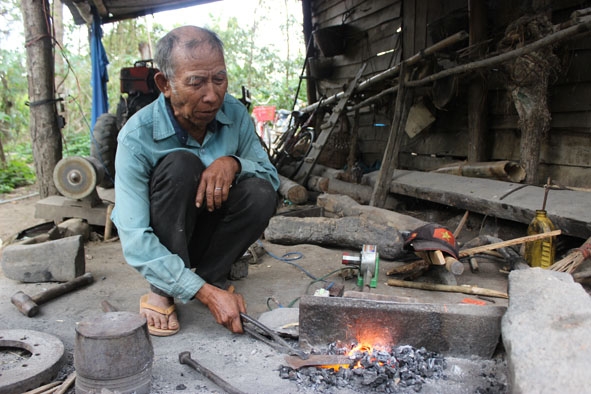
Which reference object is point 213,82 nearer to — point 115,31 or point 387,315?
point 387,315

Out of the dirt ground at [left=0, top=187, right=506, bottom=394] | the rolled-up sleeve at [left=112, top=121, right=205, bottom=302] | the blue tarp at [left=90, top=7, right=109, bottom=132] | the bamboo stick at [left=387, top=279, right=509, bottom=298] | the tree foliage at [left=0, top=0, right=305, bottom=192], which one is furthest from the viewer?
the tree foliage at [left=0, top=0, right=305, bottom=192]

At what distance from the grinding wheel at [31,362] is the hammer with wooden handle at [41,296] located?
0.36 meters

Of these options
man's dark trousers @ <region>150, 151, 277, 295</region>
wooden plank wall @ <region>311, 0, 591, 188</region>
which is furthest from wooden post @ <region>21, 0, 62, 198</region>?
wooden plank wall @ <region>311, 0, 591, 188</region>

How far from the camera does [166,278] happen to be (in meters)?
1.98

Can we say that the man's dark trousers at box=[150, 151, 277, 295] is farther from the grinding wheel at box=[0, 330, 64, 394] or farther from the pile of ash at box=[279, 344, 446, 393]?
the pile of ash at box=[279, 344, 446, 393]

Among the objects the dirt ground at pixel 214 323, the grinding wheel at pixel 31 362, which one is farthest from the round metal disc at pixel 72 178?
the grinding wheel at pixel 31 362

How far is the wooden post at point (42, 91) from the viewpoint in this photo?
431cm

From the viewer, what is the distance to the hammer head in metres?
2.33

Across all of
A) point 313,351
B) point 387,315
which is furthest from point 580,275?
point 313,351

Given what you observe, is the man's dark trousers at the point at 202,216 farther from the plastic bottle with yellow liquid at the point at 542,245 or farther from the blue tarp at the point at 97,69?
the blue tarp at the point at 97,69

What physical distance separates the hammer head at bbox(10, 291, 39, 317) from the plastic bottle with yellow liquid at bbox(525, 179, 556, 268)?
2979mm

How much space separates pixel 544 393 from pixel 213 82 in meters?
1.71

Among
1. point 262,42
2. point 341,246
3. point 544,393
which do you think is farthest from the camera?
point 262,42

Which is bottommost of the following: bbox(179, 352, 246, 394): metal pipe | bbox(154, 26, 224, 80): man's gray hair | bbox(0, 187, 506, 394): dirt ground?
bbox(0, 187, 506, 394): dirt ground
